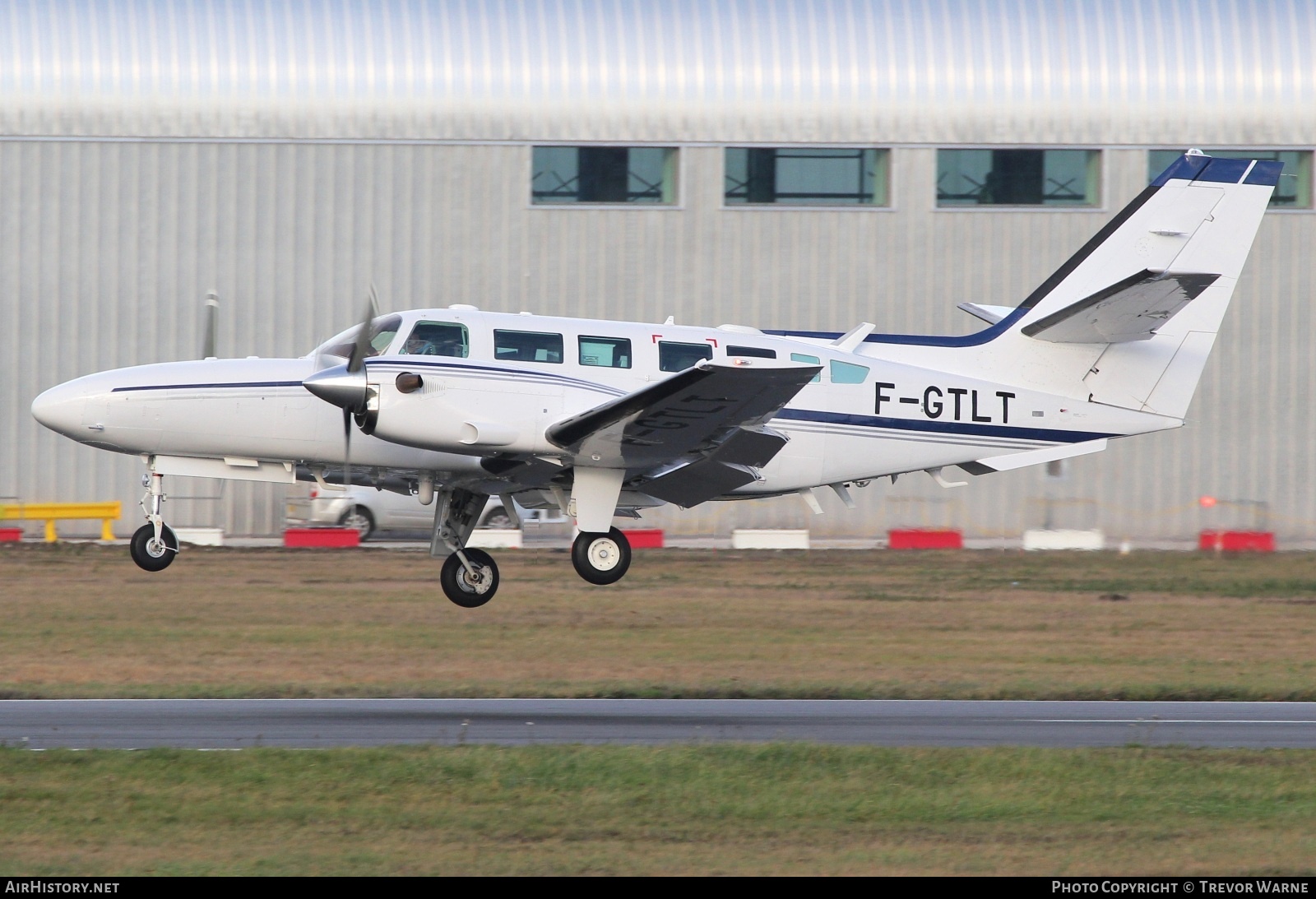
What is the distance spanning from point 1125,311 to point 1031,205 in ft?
60.8

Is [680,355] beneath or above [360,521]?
above

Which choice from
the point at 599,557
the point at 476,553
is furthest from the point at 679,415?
the point at 476,553

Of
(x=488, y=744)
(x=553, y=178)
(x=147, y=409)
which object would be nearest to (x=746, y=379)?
(x=488, y=744)

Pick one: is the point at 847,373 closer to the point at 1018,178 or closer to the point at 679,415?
the point at 679,415

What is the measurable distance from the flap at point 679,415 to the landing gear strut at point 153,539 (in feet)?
14.6

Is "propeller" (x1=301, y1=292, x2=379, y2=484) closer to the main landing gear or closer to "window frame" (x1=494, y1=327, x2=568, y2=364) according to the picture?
"window frame" (x1=494, y1=327, x2=568, y2=364)

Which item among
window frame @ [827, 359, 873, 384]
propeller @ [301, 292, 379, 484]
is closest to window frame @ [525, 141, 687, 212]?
window frame @ [827, 359, 873, 384]

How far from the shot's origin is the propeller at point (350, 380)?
15.0 m

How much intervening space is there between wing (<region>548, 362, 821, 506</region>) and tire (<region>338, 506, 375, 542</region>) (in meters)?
18.6

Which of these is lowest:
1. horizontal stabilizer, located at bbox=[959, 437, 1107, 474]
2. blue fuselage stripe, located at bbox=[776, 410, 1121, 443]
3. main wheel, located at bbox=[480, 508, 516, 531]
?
main wheel, located at bbox=[480, 508, 516, 531]

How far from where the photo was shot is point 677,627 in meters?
26.0

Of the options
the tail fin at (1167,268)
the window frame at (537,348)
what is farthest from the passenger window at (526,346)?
the tail fin at (1167,268)

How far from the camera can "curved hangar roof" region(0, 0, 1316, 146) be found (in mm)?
32281

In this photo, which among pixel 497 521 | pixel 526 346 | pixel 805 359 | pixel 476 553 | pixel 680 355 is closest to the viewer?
pixel 526 346
